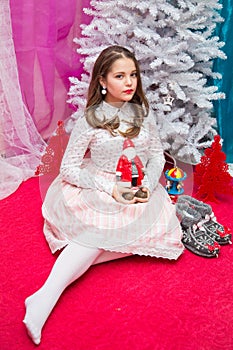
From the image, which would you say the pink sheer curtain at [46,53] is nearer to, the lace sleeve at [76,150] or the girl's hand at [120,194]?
the lace sleeve at [76,150]

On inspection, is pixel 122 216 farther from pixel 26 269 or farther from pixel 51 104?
pixel 51 104

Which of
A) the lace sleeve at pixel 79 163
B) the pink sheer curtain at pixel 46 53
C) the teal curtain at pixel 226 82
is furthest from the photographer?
the teal curtain at pixel 226 82

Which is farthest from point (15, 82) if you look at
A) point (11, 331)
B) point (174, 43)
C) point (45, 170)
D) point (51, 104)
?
point (11, 331)

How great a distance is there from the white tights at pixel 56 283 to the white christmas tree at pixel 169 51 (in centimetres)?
94

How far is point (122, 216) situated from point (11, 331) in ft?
1.81

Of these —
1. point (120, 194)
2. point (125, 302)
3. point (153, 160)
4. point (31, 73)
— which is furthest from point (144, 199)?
point (31, 73)

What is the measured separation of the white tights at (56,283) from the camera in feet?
4.44

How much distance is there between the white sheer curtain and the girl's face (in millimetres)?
656

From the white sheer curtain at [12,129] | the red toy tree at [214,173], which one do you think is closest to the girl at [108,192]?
the red toy tree at [214,173]

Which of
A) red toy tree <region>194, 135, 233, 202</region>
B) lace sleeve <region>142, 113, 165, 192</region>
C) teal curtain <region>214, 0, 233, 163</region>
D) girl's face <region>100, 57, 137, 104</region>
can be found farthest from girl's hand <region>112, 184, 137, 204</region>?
teal curtain <region>214, 0, 233, 163</region>

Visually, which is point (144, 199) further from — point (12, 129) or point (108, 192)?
point (12, 129)

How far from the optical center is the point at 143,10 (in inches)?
82.9

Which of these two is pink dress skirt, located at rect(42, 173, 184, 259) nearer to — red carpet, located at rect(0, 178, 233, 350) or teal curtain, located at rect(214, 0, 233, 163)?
red carpet, located at rect(0, 178, 233, 350)

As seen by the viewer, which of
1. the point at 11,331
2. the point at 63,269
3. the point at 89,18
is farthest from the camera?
the point at 89,18
